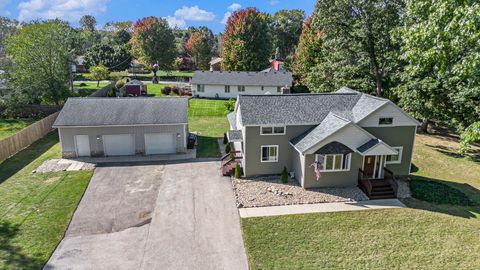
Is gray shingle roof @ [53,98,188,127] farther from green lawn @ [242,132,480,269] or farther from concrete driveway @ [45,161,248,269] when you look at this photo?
green lawn @ [242,132,480,269]

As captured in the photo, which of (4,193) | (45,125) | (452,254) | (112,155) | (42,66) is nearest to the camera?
(452,254)

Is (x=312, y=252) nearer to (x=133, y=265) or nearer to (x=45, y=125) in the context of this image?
(x=133, y=265)

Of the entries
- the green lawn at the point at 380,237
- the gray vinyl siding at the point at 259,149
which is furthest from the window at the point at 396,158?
the gray vinyl siding at the point at 259,149

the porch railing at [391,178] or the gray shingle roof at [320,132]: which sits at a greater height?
the gray shingle roof at [320,132]

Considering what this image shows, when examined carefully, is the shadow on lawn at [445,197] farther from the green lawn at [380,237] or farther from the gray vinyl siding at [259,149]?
the gray vinyl siding at [259,149]

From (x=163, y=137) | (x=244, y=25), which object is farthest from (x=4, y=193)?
(x=244, y=25)
